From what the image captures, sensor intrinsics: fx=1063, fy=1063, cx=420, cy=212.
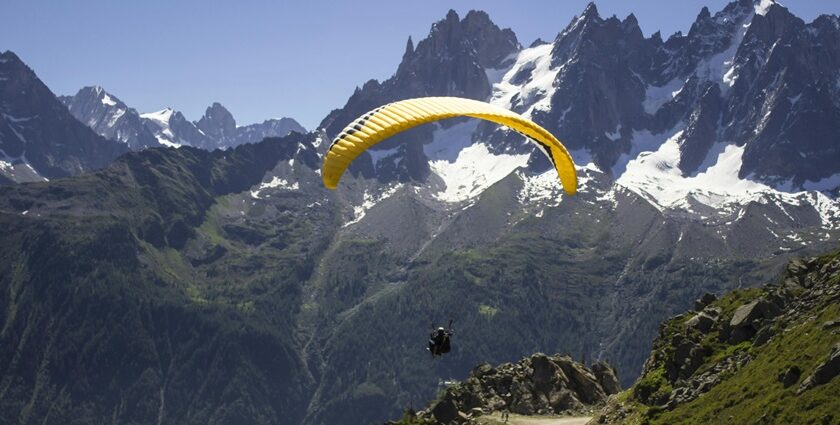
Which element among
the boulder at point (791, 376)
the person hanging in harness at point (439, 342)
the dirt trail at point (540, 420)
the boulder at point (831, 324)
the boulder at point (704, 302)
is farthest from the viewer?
the boulder at point (704, 302)

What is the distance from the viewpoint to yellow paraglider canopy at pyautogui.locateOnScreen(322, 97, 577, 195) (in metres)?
50.7

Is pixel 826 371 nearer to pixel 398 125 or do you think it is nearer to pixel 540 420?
pixel 398 125

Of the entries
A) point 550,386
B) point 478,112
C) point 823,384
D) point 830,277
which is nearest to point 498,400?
point 550,386

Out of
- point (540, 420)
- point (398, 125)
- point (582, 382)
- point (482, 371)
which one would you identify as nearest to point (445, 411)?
point (540, 420)

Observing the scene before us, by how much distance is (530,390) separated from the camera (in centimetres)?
9131

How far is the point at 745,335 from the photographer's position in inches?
3036

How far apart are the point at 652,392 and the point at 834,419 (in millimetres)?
23122

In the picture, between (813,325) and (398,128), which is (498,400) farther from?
(398,128)

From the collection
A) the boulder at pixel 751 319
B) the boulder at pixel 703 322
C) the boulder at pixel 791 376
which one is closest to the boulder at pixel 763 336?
the boulder at pixel 751 319

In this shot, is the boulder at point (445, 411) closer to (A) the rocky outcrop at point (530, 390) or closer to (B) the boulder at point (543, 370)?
(A) the rocky outcrop at point (530, 390)

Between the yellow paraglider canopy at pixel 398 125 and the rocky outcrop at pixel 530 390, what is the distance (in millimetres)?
32981

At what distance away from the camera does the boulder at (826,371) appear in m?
60.3

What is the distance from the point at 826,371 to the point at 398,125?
1159 inches

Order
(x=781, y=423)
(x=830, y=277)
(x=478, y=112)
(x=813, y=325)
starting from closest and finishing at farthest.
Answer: (x=478, y=112) < (x=781, y=423) < (x=813, y=325) < (x=830, y=277)
